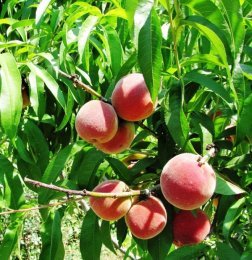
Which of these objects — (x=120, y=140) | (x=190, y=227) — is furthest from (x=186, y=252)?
(x=120, y=140)

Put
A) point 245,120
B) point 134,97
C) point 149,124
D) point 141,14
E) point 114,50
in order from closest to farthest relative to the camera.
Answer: point 141,14
point 245,120
point 134,97
point 114,50
point 149,124

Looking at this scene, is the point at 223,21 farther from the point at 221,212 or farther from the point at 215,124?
the point at 221,212

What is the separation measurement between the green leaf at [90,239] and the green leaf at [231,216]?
32 cm

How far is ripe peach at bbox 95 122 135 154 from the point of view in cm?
107

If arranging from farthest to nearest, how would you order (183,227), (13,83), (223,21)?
(183,227) < (13,83) < (223,21)

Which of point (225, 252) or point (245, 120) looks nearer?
point (245, 120)

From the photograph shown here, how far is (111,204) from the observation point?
3.34ft

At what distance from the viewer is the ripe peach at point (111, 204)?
3.35 feet

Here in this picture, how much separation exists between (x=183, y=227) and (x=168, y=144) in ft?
0.64

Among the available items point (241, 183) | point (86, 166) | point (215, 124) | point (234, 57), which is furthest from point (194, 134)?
point (234, 57)

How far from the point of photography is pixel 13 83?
0.97 m

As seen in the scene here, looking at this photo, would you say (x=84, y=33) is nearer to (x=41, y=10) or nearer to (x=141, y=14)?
(x=41, y=10)

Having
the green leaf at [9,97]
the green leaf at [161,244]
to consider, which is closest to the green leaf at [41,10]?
the green leaf at [9,97]

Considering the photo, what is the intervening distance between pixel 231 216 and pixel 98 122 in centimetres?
35
